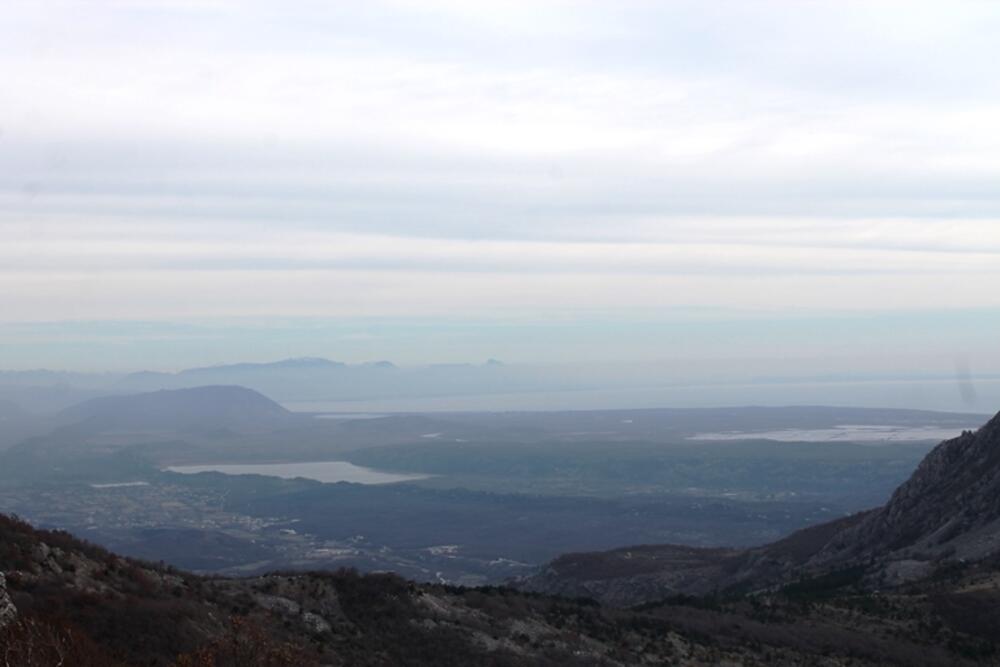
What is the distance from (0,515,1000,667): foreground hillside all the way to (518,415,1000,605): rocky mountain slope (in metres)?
12.6

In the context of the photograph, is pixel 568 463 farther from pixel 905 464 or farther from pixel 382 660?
pixel 382 660

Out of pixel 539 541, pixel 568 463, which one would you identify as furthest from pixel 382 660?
pixel 568 463

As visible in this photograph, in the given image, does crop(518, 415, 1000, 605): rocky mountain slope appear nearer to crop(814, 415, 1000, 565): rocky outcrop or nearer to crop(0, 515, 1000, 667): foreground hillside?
crop(814, 415, 1000, 565): rocky outcrop

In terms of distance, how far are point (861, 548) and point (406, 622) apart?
36.7m

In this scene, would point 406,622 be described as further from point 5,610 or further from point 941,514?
point 941,514

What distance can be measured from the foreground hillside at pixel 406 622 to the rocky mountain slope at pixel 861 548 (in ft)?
41.5

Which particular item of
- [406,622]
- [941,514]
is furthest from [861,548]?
[406,622]

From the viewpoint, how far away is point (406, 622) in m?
29.2

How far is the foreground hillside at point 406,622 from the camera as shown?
21984 millimetres

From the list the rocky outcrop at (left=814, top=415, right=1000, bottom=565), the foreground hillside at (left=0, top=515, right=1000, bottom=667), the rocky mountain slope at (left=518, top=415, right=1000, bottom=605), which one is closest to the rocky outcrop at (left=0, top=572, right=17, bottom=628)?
the foreground hillside at (left=0, top=515, right=1000, bottom=667)

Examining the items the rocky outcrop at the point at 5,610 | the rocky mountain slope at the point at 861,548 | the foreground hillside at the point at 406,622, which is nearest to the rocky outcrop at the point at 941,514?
the rocky mountain slope at the point at 861,548

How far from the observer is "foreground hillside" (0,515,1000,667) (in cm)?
2198

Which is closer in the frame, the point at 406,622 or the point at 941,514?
the point at 406,622

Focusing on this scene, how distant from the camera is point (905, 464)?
6521 inches
